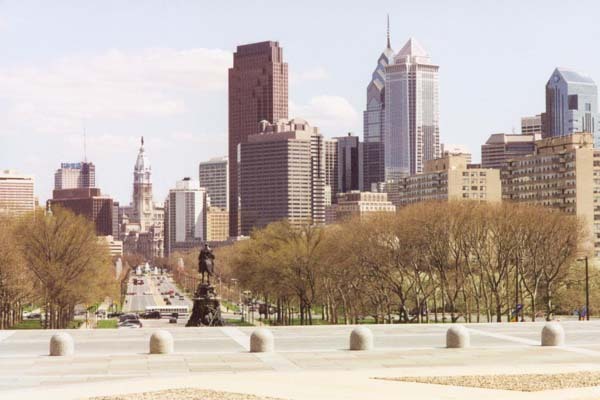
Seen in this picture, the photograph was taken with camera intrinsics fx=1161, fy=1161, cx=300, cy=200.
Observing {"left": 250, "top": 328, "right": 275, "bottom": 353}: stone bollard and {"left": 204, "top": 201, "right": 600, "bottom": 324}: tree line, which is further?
{"left": 204, "top": 201, "right": 600, "bottom": 324}: tree line

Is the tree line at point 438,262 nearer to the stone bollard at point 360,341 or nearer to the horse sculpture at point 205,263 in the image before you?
the horse sculpture at point 205,263

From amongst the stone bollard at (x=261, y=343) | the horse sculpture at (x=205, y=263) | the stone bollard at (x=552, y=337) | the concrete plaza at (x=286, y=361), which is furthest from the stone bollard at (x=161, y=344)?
the horse sculpture at (x=205, y=263)

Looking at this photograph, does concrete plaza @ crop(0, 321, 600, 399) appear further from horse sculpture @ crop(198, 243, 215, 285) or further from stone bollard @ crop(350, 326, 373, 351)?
horse sculpture @ crop(198, 243, 215, 285)

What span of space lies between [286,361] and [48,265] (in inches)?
2682

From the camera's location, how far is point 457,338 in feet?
171

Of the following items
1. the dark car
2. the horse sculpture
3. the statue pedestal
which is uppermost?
the horse sculpture

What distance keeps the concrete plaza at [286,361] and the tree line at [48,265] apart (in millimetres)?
47112

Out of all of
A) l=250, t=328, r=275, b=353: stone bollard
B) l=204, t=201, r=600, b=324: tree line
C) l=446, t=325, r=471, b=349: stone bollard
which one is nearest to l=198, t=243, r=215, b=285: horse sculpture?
l=204, t=201, r=600, b=324: tree line

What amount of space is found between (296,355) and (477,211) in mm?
75970

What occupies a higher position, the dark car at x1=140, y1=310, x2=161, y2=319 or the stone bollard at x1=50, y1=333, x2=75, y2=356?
the stone bollard at x1=50, y1=333, x2=75, y2=356

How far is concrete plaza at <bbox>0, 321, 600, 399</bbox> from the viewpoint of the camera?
3819 centimetres

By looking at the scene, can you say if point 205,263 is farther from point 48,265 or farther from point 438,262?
point 438,262

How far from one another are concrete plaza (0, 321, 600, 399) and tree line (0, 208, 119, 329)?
155 feet

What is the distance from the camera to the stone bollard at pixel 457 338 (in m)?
52.2
